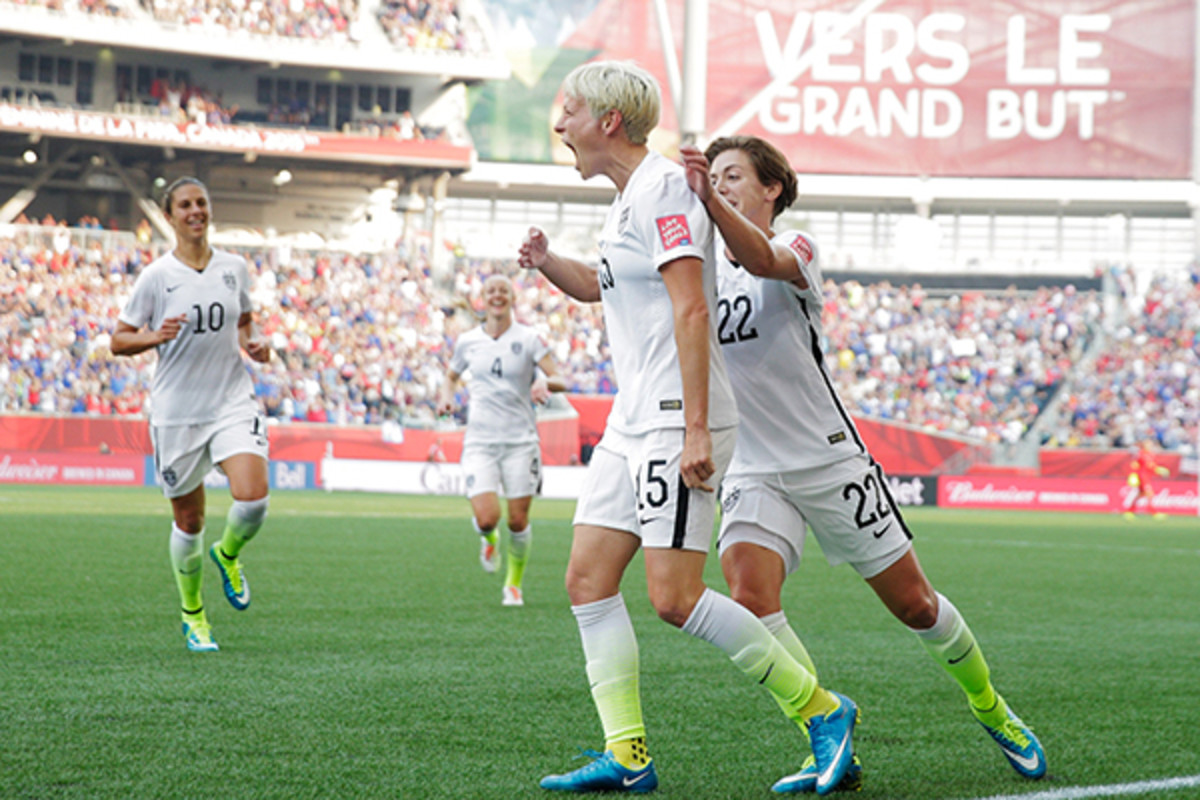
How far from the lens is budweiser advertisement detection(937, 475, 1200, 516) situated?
32.0 metres

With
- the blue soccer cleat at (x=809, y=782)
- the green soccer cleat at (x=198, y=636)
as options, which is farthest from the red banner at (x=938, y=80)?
the blue soccer cleat at (x=809, y=782)

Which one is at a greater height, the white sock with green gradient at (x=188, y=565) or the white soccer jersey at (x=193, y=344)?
the white soccer jersey at (x=193, y=344)

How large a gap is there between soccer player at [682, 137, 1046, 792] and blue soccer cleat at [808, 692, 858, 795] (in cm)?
35

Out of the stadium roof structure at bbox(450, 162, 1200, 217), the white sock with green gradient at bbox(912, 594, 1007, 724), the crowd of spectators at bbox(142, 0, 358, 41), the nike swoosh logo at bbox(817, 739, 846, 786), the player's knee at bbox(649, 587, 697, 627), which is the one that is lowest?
the nike swoosh logo at bbox(817, 739, 846, 786)

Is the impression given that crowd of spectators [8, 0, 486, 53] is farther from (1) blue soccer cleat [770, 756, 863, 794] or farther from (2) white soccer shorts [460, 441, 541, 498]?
(1) blue soccer cleat [770, 756, 863, 794]

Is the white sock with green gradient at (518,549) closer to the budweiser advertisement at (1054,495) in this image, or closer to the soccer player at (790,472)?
the soccer player at (790,472)

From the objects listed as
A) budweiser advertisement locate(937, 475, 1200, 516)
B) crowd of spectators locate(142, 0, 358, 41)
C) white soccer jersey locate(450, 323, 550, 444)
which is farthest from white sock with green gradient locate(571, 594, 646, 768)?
crowd of spectators locate(142, 0, 358, 41)

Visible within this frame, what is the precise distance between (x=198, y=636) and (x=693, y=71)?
2180cm

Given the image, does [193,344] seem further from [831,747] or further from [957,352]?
[957,352]

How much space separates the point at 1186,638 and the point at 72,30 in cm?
3914

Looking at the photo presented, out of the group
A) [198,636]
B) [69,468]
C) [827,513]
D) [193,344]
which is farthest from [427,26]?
[827,513]

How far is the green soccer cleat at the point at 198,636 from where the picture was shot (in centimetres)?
775

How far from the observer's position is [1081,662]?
8172 mm

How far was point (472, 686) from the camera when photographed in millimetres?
6773
